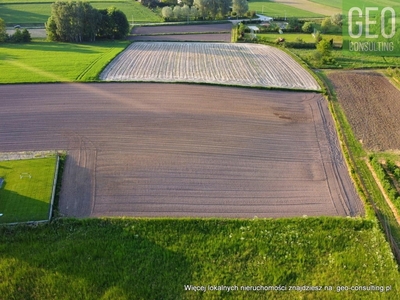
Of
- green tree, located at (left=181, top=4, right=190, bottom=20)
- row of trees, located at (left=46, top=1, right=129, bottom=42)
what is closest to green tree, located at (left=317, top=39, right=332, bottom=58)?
row of trees, located at (left=46, top=1, right=129, bottom=42)

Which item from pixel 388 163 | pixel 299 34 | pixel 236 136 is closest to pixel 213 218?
pixel 236 136

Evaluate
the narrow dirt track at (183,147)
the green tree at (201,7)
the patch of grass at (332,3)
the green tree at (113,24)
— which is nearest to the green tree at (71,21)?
the green tree at (113,24)

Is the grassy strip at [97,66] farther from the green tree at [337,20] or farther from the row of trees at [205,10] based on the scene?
the green tree at [337,20]

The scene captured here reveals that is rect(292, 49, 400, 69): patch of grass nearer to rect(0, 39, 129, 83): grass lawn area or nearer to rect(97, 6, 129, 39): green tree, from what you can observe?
rect(0, 39, 129, 83): grass lawn area

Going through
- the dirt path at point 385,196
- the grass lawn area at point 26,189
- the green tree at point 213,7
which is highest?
the green tree at point 213,7

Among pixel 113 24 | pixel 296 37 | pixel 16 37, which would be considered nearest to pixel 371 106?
pixel 296 37

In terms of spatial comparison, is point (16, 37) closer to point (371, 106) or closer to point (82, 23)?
point (82, 23)
